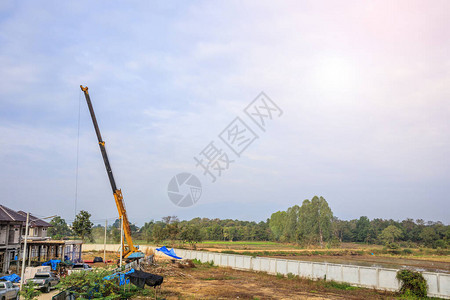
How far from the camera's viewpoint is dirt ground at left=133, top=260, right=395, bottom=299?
2856cm

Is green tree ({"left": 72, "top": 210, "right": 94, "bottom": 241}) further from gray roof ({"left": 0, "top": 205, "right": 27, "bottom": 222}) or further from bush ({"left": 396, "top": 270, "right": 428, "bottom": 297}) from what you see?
bush ({"left": 396, "top": 270, "right": 428, "bottom": 297})

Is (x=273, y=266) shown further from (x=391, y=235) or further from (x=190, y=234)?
(x=391, y=235)

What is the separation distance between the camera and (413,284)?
28750mm

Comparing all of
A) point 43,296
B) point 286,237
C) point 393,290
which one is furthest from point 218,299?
point 286,237

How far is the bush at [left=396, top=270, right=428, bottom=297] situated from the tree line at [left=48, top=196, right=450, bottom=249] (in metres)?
67.4

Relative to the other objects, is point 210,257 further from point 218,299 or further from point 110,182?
point 218,299

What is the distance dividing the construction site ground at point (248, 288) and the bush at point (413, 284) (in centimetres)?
131

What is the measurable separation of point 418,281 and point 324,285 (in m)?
9.10

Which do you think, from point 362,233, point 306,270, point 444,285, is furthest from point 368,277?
point 362,233

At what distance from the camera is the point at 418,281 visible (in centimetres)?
2850

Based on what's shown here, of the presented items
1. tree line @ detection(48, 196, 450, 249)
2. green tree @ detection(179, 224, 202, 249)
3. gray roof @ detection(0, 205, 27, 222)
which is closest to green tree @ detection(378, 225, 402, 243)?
tree line @ detection(48, 196, 450, 249)

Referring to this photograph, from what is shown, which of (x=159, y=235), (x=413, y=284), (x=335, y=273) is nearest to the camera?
(x=413, y=284)

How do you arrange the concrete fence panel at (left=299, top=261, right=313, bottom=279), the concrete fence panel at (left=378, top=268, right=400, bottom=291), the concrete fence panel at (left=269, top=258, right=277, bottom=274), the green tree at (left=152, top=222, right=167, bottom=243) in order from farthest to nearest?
Answer: 1. the green tree at (left=152, top=222, right=167, bottom=243)
2. the concrete fence panel at (left=269, top=258, right=277, bottom=274)
3. the concrete fence panel at (left=299, top=261, right=313, bottom=279)
4. the concrete fence panel at (left=378, top=268, right=400, bottom=291)

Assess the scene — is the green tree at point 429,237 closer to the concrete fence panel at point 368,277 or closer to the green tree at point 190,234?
the green tree at point 190,234
